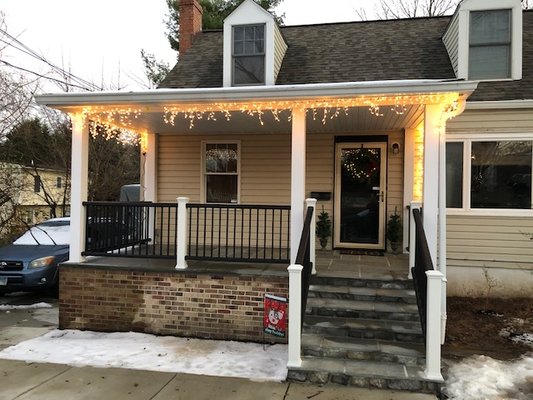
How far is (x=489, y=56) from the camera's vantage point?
7340mm

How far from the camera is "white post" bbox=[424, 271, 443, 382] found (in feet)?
12.9

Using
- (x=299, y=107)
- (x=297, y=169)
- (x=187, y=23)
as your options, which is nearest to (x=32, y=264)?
(x=297, y=169)

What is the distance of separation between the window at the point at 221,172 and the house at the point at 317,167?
0.02 meters

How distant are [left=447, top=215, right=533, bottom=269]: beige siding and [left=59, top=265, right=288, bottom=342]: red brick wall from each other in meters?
3.53

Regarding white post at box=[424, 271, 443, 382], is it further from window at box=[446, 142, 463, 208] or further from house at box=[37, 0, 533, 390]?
→ window at box=[446, 142, 463, 208]

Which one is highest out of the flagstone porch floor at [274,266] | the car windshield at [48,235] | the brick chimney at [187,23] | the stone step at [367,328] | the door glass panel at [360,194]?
the brick chimney at [187,23]

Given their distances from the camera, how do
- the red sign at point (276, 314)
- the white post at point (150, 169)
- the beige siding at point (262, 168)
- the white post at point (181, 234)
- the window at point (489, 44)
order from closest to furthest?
1. the red sign at point (276, 314)
2. the white post at point (181, 234)
3. the window at point (489, 44)
4. the beige siding at point (262, 168)
5. the white post at point (150, 169)

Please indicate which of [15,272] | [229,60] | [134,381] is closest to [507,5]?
[229,60]

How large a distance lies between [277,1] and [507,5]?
11.3 metres

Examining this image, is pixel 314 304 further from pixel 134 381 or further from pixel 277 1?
pixel 277 1

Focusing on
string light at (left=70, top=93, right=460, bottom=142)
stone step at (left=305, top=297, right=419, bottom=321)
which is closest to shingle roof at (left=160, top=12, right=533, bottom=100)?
string light at (left=70, top=93, right=460, bottom=142)

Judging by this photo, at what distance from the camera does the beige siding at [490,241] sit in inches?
269

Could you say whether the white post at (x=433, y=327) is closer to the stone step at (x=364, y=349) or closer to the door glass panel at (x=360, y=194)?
the stone step at (x=364, y=349)

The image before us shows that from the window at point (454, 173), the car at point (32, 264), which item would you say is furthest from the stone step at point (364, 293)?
the car at point (32, 264)
